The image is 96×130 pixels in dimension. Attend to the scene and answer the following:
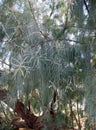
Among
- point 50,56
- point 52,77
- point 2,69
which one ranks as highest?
point 2,69

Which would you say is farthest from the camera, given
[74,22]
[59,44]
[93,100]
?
[74,22]

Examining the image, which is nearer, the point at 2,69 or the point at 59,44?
the point at 59,44

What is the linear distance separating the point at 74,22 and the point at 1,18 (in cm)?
73

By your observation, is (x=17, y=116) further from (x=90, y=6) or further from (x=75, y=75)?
(x=90, y=6)

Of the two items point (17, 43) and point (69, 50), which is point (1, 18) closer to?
point (17, 43)

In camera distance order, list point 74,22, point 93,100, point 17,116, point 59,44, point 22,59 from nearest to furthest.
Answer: point 93,100, point 22,59, point 59,44, point 74,22, point 17,116

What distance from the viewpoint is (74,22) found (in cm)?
256

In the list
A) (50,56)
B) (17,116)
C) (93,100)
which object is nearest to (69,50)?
(50,56)

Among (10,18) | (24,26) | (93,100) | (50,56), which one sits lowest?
(93,100)

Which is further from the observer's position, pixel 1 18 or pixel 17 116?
pixel 17 116

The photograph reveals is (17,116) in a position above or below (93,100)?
above

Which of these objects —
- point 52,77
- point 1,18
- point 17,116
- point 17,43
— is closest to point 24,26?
point 17,43

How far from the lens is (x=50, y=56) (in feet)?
7.20

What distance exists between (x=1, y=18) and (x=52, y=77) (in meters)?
0.91
